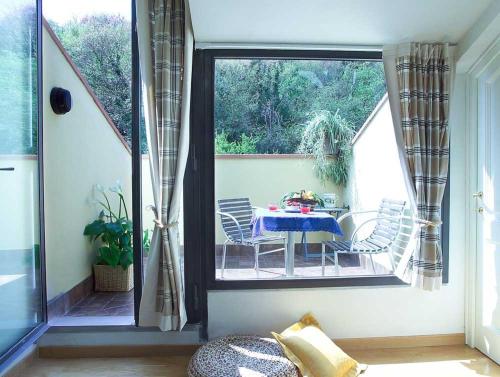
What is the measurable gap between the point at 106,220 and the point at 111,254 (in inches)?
17.5

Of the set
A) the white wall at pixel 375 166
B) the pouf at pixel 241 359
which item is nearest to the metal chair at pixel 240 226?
the pouf at pixel 241 359

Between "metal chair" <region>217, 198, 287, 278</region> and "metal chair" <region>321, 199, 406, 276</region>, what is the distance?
0.42m

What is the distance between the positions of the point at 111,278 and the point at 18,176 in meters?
1.34

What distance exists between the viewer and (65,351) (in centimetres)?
241

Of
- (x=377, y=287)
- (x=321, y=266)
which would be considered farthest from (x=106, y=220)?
(x=377, y=287)

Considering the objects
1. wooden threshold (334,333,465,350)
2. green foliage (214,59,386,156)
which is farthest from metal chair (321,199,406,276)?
green foliage (214,59,386,156)

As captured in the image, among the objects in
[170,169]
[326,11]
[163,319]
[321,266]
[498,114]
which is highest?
[326,11]

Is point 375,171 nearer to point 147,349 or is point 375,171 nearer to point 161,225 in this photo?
point 161,225

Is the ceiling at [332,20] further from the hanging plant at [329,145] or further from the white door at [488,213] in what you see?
the hanging plant at [329,145]

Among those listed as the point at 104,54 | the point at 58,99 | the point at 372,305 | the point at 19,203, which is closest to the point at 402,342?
the point at 372,305

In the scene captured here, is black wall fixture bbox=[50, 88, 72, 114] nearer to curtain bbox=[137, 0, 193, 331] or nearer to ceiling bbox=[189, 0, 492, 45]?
curtain bbox=[137, 0, 193, 331]

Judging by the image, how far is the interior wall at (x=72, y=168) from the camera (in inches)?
105

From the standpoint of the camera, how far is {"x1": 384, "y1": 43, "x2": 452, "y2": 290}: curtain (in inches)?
93.8

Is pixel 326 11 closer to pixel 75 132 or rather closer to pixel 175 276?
pixel 175 276
